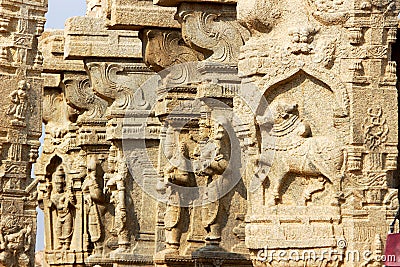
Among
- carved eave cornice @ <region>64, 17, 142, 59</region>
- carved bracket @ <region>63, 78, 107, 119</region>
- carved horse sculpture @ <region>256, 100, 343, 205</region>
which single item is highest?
carved eave cornice @ <region>64, 17, 142, 59</region>

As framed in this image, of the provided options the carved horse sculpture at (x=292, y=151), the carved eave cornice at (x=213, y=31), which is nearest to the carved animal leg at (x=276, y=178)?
the carved horse sculpture at (x=292, y=151)

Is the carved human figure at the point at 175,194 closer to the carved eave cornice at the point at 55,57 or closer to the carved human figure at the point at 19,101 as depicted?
the carved human figure at the point at 19,101

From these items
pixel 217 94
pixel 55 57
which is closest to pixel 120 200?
pixel 217 94

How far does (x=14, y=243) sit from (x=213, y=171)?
2.35 m

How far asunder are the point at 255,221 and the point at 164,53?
5.81 m

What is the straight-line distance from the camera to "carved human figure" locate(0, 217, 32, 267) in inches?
643

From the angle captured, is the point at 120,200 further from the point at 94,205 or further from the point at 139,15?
the point at 139,15

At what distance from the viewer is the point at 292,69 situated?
1199 centimetres

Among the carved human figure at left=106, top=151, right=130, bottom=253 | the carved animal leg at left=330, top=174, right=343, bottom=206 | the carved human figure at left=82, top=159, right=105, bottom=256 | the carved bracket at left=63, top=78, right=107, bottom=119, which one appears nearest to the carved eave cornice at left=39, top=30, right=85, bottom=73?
the carved bracket at left=63, top=78, right=107, bottom=119

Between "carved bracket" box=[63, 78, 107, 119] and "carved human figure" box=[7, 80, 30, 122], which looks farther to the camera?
"carved bracket" box=[63, 78, 107, 119]

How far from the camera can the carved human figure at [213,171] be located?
16.0 m

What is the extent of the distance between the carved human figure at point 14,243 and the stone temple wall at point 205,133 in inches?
0.7

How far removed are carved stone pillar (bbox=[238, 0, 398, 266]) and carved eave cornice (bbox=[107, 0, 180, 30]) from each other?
18.4 feet

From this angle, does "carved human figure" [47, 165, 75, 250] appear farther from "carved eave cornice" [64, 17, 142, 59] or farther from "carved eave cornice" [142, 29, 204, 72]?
"carved eave cornice" [142, 29, 204, 72]
